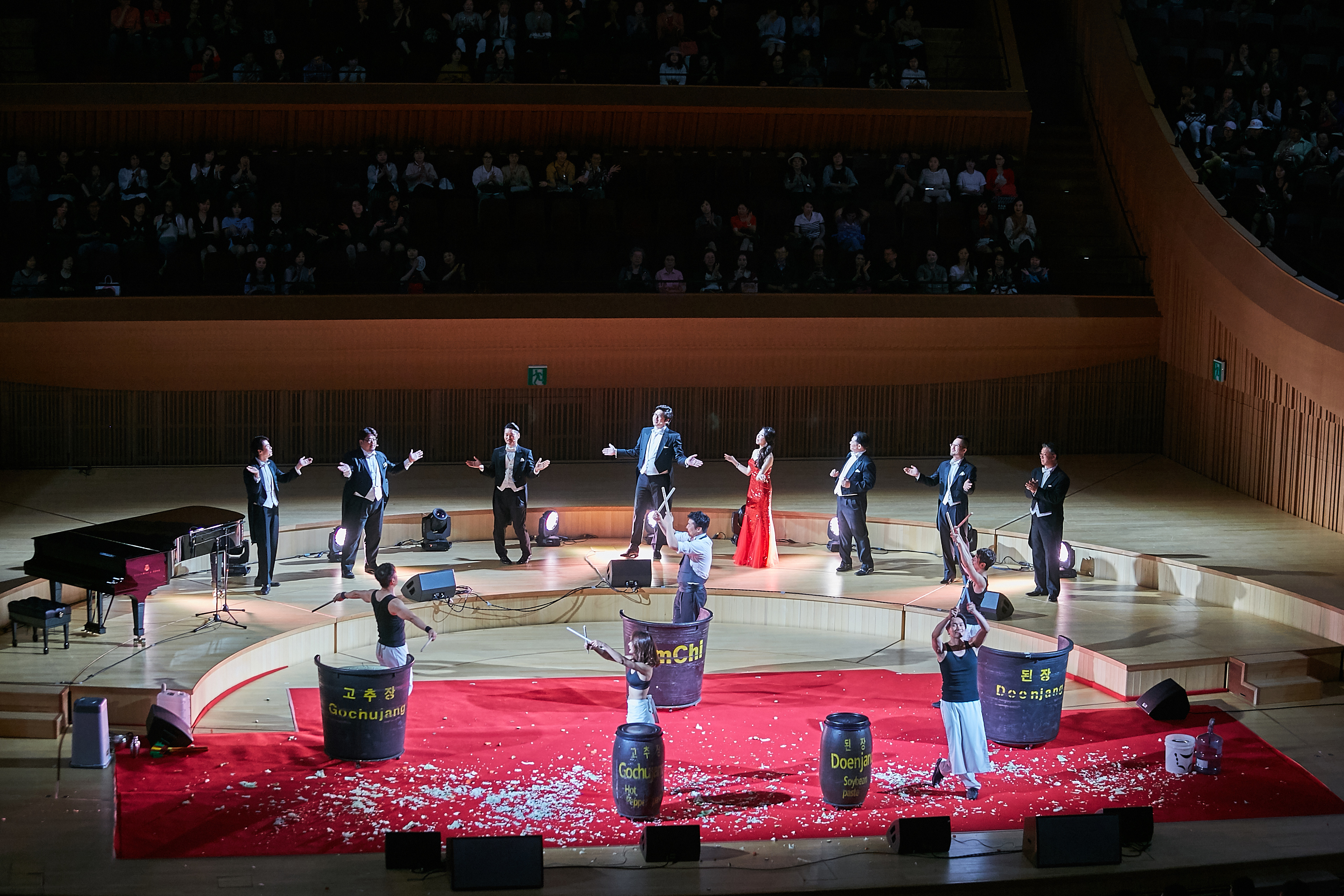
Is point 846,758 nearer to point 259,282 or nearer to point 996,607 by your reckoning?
point 996,607

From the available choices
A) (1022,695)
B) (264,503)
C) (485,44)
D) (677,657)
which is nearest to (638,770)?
(677,657)

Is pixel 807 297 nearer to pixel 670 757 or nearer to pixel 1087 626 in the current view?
pixel 1087 626

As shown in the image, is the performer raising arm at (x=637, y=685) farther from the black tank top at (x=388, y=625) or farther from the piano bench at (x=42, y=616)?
the piano bench at (x=42, y=616)

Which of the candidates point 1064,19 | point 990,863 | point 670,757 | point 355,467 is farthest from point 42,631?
point 1064,19

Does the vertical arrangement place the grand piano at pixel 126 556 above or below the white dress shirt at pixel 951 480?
below

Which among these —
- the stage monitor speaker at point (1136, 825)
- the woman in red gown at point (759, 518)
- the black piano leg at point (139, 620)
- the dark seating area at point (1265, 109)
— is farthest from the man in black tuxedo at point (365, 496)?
the dark seating area at point (1265, 109)

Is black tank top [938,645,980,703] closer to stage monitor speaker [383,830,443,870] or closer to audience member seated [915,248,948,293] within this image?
stage monitor speaker [383,830,443,870]

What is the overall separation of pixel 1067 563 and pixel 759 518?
2456 mm

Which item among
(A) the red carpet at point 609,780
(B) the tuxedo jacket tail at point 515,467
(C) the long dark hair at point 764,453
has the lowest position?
(A) the red carpet at point 609,780

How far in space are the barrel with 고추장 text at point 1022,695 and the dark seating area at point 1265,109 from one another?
5.97 metres

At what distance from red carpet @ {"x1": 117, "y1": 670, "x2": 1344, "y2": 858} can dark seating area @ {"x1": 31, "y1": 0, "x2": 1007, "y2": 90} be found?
28.3 ft

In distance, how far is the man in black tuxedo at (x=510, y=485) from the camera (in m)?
11.3

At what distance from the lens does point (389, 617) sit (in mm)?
7789

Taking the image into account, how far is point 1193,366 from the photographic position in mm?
14516
